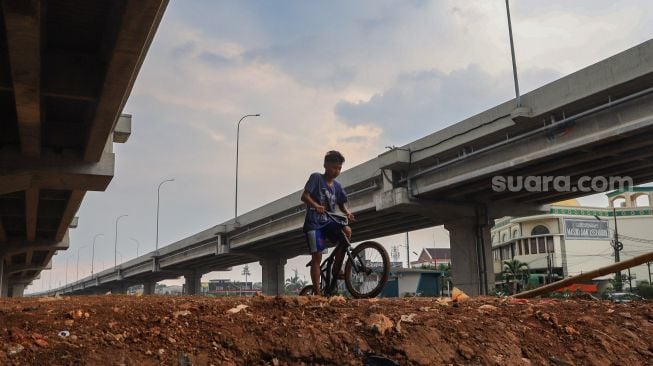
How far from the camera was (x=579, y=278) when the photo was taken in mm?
6059

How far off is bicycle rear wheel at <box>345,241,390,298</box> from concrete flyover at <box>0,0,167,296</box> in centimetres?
494

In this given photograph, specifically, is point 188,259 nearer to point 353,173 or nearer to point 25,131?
point 353,173

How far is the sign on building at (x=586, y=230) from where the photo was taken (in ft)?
209

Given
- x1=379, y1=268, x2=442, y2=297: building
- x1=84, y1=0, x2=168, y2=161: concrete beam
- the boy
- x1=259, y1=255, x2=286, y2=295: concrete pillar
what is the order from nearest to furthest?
the boy, x1=84, y1=0, x2=168, y2=161: concrete beam, x1=379, y1=268, x2=442, y2=297: building, x1=259, y1=255, x2=286, y2=295: concrete pillar

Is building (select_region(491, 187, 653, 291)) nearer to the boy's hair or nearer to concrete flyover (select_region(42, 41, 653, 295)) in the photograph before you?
concrete flyover (select_region(42, 41, 653, 295))

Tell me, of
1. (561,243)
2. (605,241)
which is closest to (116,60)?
(561,243)

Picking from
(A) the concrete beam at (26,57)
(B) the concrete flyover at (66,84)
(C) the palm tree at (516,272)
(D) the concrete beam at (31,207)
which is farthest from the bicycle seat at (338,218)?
(C) the palm tree at (516,272)

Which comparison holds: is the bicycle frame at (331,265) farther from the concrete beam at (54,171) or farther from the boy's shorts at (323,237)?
the concrete beam at (54,171)

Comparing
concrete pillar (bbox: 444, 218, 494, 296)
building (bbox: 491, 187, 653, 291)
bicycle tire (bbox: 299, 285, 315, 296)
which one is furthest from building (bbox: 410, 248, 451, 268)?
bicycle tire (bbox: 299, 285, 315, 296)

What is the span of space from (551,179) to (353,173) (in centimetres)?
910

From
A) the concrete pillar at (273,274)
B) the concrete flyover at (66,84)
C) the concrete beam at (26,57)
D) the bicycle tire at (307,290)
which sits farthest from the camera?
the concrete pillar at (273,274)

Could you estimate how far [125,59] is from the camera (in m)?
10.1

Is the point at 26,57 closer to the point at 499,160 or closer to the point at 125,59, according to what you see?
the point at 125,59

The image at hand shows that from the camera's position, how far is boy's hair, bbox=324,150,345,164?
6504 millimetres
